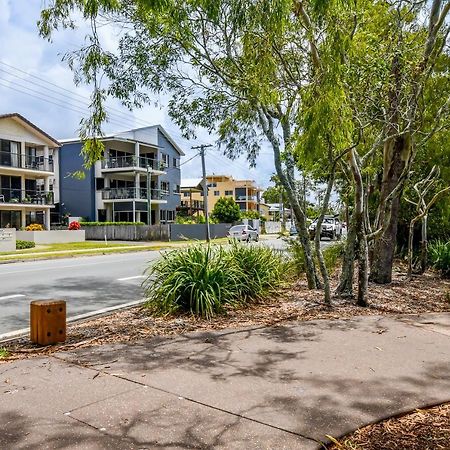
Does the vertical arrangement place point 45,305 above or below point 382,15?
below

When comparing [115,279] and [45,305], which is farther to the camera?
[115,279]

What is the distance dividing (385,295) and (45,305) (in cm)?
685

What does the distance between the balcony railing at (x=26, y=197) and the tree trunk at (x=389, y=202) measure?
32.7 m

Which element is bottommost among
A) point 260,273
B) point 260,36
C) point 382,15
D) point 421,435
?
point 421,435

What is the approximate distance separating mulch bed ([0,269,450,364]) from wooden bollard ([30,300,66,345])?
0.12 m

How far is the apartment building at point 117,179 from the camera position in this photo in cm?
4775

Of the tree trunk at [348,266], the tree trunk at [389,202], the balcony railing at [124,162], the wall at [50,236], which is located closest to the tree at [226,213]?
the balcony railing at [124,162]

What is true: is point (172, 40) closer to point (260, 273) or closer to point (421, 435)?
point (260, 273)

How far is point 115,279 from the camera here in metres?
14.4

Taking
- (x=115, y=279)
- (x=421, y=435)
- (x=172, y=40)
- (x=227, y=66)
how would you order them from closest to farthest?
(x=421, y=435) → (x=172, y=40) → (x=227, y=66) → (x=115, y=279)

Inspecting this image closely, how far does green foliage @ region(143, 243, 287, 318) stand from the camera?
8.05 m

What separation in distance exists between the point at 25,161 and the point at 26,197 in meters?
2.88

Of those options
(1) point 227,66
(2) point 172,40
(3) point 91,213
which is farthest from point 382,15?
(3) point 91,213

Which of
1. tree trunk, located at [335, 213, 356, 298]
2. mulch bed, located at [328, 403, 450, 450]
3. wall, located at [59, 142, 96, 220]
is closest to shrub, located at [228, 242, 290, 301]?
tree trunk, located at [335, 213, 356, 298]
